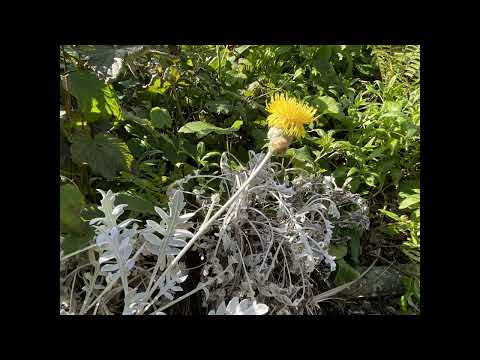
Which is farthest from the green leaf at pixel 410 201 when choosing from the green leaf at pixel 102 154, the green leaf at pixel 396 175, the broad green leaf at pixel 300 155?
the green leaf at pixel 102 154

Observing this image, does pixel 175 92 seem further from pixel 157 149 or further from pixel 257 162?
pixel 257 162

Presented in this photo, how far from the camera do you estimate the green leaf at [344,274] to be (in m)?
1.35

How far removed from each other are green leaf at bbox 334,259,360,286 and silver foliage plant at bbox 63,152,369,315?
0.03m

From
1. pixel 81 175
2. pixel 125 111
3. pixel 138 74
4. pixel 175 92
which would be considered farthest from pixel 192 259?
pixel 138 74

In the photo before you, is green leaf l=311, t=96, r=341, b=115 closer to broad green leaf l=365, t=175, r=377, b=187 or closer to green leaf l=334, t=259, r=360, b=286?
broad green leaf l=365, t=175, r=377, b=187

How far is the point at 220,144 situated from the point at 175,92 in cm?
22

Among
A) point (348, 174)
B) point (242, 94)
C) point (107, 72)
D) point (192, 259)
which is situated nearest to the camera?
point (107, 72)

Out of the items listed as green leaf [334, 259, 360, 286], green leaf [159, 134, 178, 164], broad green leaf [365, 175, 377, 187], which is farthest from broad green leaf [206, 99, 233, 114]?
green leaf [334, 259, 360, 286]

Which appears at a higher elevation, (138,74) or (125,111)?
(138,74)

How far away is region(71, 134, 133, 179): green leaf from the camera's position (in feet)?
4.12

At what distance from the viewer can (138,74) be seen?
1.71 metres

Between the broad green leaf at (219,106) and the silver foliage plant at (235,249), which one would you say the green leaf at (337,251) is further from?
the broad green leaf at (219,106)

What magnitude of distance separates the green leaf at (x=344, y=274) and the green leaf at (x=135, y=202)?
1.62ft

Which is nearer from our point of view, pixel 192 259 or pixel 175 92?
pixel 192 259
